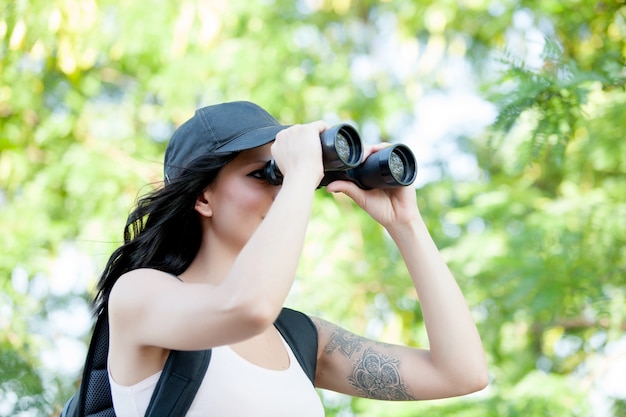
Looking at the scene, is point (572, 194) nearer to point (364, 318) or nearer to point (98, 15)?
point (364, 318)

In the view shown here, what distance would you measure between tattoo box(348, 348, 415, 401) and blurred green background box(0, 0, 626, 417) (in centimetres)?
187

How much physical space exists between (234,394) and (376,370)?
45 centimetres

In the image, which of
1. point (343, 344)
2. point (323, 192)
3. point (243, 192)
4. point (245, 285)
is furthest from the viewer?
point (323, 192)

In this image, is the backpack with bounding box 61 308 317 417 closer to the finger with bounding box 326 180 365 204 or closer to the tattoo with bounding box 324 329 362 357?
the tattoo with bounding box 324 329 362 357

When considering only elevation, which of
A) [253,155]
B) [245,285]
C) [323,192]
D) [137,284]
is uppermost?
[253,155]

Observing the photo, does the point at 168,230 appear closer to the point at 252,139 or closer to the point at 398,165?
the point at 252,139

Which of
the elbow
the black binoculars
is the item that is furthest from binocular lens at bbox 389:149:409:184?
the elbow

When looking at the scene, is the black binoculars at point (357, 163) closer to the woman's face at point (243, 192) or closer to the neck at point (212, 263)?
the woman's face at point (243, 192)

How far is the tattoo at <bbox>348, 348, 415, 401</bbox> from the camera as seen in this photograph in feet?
5.86

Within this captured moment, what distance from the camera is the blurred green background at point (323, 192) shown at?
4.28 m

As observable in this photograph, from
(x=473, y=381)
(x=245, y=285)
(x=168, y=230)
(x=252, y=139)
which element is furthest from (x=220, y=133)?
(x=473, y=381)

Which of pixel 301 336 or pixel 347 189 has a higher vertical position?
pixel 347 189

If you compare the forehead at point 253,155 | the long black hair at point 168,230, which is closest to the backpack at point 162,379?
the long black hair at point 168,230

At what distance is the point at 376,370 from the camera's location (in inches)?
70.7
